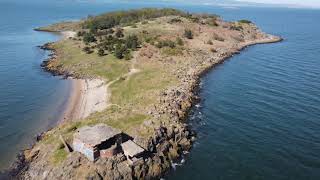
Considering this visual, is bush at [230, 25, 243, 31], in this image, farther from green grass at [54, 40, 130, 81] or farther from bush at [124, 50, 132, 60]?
green grass at [54, 40, 130, 81]

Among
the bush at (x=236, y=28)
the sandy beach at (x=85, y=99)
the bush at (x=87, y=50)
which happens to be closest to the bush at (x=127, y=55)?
the bush at (x=87, y=50)

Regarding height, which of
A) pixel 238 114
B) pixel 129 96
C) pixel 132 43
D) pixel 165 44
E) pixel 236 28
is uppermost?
pixel 132 43

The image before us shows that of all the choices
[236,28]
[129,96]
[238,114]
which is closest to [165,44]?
[129,96]

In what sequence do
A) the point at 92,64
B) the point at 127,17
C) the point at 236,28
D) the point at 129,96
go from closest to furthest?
the point at 129,96 → the point at 92,64 → the point at 236,28 → the point at 127,17

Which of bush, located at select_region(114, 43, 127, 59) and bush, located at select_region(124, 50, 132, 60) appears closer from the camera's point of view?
bush, located at select_region(124, 50, 132, 60)

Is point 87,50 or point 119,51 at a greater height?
point 119,51

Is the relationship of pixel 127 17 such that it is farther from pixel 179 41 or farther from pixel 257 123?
pixel 257 123

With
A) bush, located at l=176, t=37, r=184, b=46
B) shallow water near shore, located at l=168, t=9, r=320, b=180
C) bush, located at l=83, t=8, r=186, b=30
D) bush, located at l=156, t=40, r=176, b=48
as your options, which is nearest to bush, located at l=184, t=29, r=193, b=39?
bush, located at l=176, t=37, r=184, b=46

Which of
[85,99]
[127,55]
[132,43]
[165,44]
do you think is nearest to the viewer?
[85,99]
